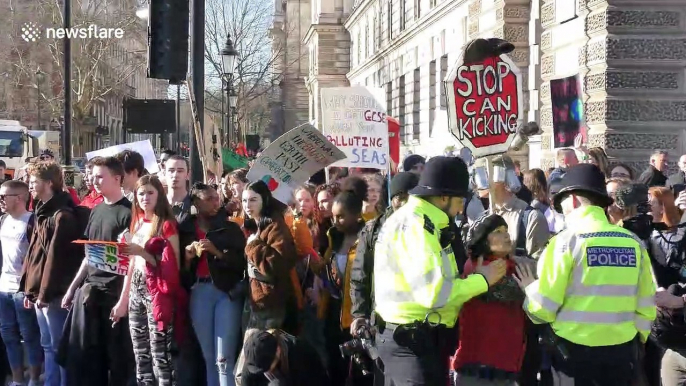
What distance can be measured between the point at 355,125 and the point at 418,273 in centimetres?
547

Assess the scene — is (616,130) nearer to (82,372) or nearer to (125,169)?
(125,169)

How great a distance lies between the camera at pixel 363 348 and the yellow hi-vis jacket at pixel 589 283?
1.01 meters

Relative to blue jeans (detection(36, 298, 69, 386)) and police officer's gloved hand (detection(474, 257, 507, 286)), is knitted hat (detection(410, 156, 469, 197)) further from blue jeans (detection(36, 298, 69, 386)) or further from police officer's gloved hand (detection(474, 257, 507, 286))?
blue jeans (detection(36, 298, 69, 386))

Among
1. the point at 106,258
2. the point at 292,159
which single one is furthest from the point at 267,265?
the point at 292,159

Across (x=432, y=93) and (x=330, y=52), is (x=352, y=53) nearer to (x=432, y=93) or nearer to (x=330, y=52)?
(x=330, y=52)

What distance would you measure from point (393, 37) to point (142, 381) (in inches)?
1381

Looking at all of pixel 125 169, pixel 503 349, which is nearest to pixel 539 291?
pixel 503 349

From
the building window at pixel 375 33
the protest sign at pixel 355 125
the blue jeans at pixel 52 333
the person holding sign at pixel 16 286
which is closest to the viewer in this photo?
the blue jeans at pixel 52 333

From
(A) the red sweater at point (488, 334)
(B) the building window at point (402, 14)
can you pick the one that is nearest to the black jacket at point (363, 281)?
(A) the red sweater at point (488, 334)

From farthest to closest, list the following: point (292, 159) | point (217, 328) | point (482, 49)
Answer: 1. point (292, 159)
2. point (217, 328)
3. point (482, 49)

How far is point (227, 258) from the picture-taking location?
7301 millimetres

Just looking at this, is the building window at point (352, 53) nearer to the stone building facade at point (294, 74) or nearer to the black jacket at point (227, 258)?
the stone building facade at point (294, 74)

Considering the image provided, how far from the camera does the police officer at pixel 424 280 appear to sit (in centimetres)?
517

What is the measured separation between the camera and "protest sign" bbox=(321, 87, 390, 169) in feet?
34.3
